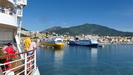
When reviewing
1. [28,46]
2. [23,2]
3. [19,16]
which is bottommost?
[28,46]

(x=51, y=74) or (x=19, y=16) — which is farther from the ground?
(x=19, y=16)

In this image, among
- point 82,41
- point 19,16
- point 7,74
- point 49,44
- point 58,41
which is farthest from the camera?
point 82,41

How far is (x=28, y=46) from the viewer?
7.45 m

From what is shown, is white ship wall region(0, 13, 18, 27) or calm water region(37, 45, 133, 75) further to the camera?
calm water region(37, 45, 133, 75)

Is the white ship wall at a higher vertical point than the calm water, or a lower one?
higher

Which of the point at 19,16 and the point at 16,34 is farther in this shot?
the point at 19,16

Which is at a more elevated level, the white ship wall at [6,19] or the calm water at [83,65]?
the white ship wall at [6,19]

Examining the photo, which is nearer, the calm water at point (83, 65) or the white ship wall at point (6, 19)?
the white ship wall at point (6, 19)

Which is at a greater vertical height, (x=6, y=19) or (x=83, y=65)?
(x=6, y=19)

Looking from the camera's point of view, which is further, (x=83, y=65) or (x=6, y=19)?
(x=83, y=65)

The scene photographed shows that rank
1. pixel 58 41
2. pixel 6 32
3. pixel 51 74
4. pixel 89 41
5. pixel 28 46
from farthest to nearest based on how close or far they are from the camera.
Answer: pixel 89 41
pixel 58 41
pixel 51 74
pixel 6 32
pixel 28 46

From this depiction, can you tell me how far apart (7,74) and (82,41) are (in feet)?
271

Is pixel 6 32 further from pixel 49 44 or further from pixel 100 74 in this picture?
pixel 49 44

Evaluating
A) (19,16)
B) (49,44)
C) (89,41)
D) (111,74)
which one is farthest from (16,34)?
(89,41)
